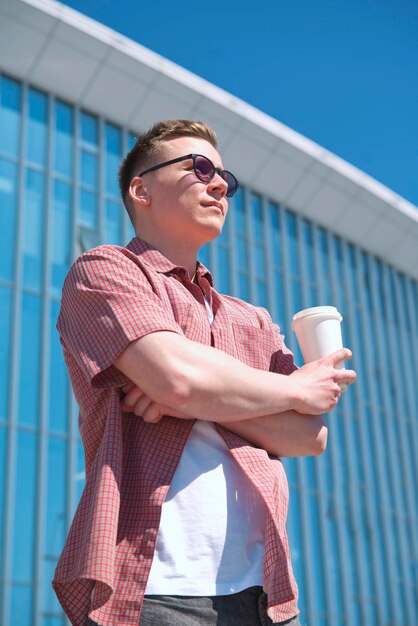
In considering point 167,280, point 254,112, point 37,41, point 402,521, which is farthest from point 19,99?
point 167,280

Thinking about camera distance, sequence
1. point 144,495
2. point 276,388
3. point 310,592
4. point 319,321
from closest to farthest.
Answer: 1. point 144,495
2. point 276,388
3. point 319,321
4. point 310,592

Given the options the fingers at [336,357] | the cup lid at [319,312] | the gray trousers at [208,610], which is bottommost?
the gray trousers at [208,610]

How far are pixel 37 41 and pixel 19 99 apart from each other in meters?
1.04

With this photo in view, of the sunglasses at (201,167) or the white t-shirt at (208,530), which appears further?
the sunglasses at (201,167)

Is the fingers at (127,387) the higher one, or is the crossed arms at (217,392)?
the crossed arms at (217,392)

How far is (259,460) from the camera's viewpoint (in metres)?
2.24

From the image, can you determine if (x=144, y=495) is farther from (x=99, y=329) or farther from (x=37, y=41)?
(x=37, y=41)

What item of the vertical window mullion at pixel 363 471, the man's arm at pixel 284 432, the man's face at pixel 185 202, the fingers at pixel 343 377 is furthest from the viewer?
the vertical window mullion at pixel 363 471

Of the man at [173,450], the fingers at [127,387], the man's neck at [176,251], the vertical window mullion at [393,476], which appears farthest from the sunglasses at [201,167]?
the vertical window mullion at [393,476]

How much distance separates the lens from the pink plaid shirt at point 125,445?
2.00 metres

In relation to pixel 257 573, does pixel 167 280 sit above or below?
above

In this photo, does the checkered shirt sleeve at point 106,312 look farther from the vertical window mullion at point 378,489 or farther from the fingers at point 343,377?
the vertical window mullion at point 378,489

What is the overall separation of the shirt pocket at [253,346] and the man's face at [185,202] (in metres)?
0.28

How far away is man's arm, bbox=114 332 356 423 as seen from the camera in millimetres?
2146
